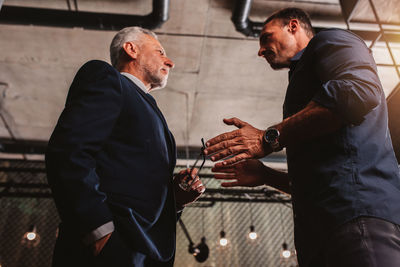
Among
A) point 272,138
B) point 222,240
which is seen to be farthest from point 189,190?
point 222,240

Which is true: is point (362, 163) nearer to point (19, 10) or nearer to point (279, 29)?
point (279, 29)

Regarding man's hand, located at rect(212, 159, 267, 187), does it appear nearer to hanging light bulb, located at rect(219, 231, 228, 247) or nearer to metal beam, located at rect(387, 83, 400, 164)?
metal beam, located at rect(387, 83, 400, 164)

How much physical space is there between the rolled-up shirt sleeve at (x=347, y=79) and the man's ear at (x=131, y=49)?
995 mm

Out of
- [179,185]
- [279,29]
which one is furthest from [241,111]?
[179,185]

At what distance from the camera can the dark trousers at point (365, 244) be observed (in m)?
0.79

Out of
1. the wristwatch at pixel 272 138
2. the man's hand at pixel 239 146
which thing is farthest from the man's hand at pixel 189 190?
the wristwatch at pixel 272 138

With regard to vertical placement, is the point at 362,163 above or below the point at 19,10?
above

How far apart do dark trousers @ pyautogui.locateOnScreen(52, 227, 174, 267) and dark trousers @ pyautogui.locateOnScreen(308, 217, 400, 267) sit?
0.61m

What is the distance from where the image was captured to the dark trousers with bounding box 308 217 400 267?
0.79m

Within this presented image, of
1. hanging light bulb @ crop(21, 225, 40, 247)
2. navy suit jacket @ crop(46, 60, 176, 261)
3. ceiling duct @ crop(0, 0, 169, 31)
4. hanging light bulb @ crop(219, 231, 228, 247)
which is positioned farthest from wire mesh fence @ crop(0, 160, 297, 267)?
navy suit jacket @ crop(46, 60, 176, 261)

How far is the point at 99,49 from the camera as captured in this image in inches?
Result: 145

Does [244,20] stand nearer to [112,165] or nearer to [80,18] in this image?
[80,18]

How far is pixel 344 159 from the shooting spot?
3.16 ft

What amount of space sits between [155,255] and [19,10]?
3128mm
